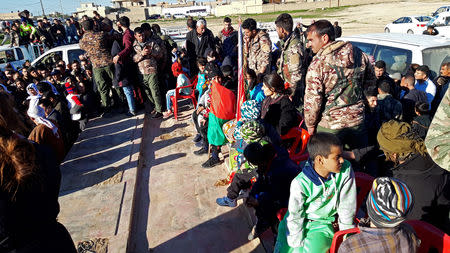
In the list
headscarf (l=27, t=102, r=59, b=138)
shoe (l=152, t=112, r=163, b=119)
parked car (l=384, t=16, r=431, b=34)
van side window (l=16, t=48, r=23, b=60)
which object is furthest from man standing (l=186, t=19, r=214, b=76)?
parked car (l=384, t=16, r=431, b=34)

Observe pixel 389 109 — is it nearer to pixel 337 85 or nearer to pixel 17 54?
pixel 337 85

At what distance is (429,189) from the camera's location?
239 cm

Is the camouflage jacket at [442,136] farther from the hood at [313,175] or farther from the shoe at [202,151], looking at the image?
the shoe at [202,151]

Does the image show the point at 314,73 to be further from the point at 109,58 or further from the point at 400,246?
the point at 109,58

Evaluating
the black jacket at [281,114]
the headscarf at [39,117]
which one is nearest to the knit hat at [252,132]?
the black jacket at [281,114]

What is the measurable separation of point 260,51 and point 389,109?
2204 mm

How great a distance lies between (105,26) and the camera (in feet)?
21.3

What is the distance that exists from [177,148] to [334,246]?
362 centimetres

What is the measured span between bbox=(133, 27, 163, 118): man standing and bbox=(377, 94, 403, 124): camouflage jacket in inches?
164

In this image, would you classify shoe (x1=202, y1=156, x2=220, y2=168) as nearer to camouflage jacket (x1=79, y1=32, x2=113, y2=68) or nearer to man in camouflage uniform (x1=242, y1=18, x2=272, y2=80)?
man in camouflage uniform (x1=242, y1=18, x2=272, y2=80)

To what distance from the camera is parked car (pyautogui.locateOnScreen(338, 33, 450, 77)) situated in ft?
16.6

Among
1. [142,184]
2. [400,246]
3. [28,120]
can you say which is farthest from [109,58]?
[400,246]

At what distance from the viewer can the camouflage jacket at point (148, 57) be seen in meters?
5.81

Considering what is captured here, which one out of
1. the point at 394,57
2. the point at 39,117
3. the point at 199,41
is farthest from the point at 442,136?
the point at 199,41
